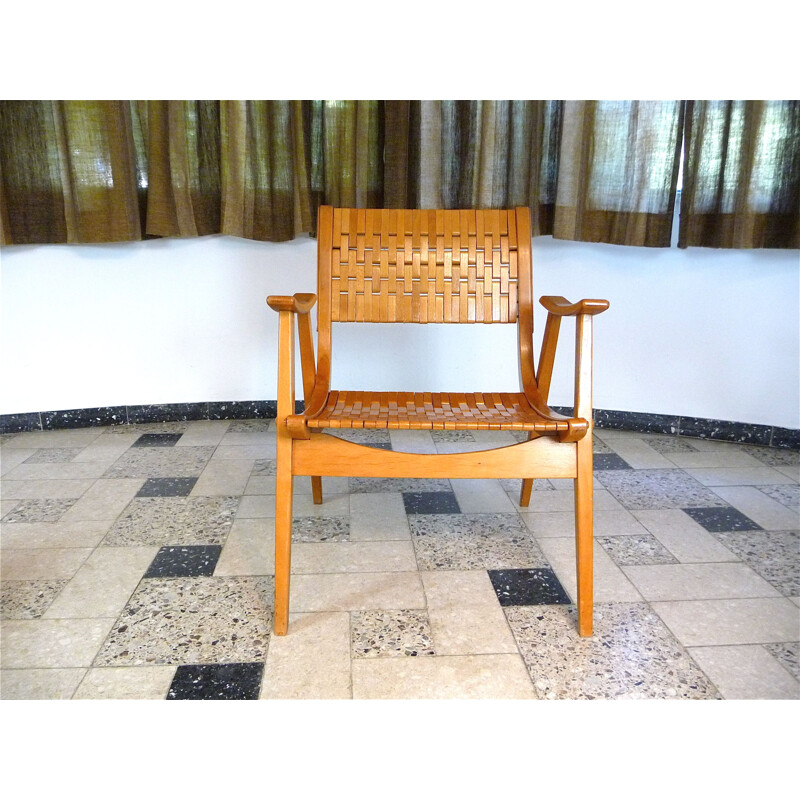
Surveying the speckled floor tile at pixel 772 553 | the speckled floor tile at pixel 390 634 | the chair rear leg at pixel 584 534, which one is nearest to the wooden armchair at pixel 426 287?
the chair rear leg at pixel 584 534

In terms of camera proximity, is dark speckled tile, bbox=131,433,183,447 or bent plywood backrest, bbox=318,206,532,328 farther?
dark speckled tile, bbox=131,433,183,447

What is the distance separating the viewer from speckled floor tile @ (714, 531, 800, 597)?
1669mm

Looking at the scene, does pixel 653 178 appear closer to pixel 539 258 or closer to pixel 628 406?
pixel 539 258

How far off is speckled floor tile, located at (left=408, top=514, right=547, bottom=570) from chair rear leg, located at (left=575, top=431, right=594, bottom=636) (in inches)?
11.8

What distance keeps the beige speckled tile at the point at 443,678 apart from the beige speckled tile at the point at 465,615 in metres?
0.04

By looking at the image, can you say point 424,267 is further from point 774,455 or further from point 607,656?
point 774,455

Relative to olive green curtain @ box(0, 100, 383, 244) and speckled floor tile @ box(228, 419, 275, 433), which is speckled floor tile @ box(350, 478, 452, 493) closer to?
speckled floor tile @ box(228, 419, 275, 433)

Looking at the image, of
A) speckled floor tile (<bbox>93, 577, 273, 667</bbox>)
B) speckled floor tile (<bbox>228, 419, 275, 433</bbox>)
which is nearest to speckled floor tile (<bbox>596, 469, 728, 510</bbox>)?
speckled floor tile (<bbox>93, 577, 273, 667</bbox>)

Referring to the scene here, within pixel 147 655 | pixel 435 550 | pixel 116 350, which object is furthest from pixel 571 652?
pixel 116 350

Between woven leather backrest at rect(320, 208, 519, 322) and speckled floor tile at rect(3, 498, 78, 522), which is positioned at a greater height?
woven leather backrest at rect(320, 208, 519, 322)

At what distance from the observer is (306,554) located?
179 cm

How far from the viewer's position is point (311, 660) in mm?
1342

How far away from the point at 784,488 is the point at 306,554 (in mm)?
1607

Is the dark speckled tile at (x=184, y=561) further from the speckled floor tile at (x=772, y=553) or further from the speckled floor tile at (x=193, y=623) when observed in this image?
the speckled floor tile at (x=772, y=553)
